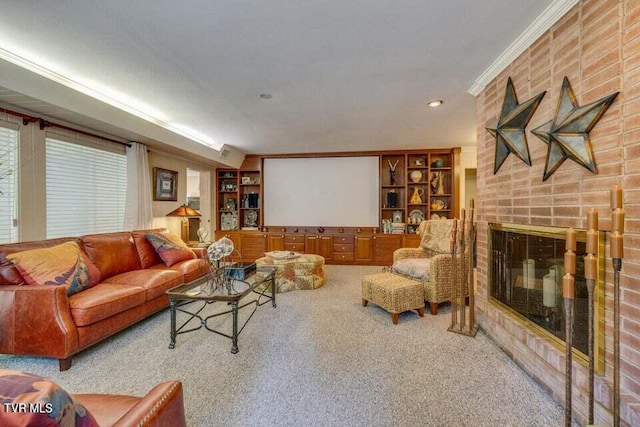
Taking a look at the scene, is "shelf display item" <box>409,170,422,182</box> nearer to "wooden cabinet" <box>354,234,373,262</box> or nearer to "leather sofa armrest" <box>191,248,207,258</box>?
"wooden cabinet" <box>354,234,373,262</box>

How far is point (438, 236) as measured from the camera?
3.64 metres

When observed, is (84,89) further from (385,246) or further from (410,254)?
(385,246)

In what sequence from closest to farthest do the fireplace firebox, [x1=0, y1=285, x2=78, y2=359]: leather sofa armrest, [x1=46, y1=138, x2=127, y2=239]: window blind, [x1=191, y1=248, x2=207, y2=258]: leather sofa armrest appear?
the fireplace firebox, [x1=0, y1=285, x2=78, y2=359]: leather sofa armrest, [x1=46, y1=138, x2=127, y2=239]: window blind, [x1=191, y1=248, x2=207, y2=258]: leather sofa armrest

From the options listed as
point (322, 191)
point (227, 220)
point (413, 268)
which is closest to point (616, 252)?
point (413, 268)

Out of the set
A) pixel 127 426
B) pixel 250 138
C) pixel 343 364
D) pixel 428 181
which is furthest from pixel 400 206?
pixel 127 426

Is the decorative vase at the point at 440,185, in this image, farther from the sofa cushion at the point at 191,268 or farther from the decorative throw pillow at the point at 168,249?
the decorative throw pillow at the point at 168,249

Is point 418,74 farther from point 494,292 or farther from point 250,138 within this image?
point 250,138

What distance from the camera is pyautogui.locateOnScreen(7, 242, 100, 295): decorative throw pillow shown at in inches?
81.3

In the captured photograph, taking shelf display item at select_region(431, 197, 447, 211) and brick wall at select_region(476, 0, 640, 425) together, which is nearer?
brick wall at select_region(476, 0, 640, 425)

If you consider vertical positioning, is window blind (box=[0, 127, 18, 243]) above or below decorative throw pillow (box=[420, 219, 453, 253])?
above

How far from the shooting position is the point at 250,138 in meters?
4.55

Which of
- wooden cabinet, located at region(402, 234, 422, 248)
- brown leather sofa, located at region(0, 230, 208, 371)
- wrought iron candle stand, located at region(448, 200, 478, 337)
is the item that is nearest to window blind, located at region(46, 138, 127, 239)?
brown leather sofa, located at region(0, 230, 208, 371)

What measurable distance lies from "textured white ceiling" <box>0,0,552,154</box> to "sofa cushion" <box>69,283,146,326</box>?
183cm

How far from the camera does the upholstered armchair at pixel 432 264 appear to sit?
9.58ft
